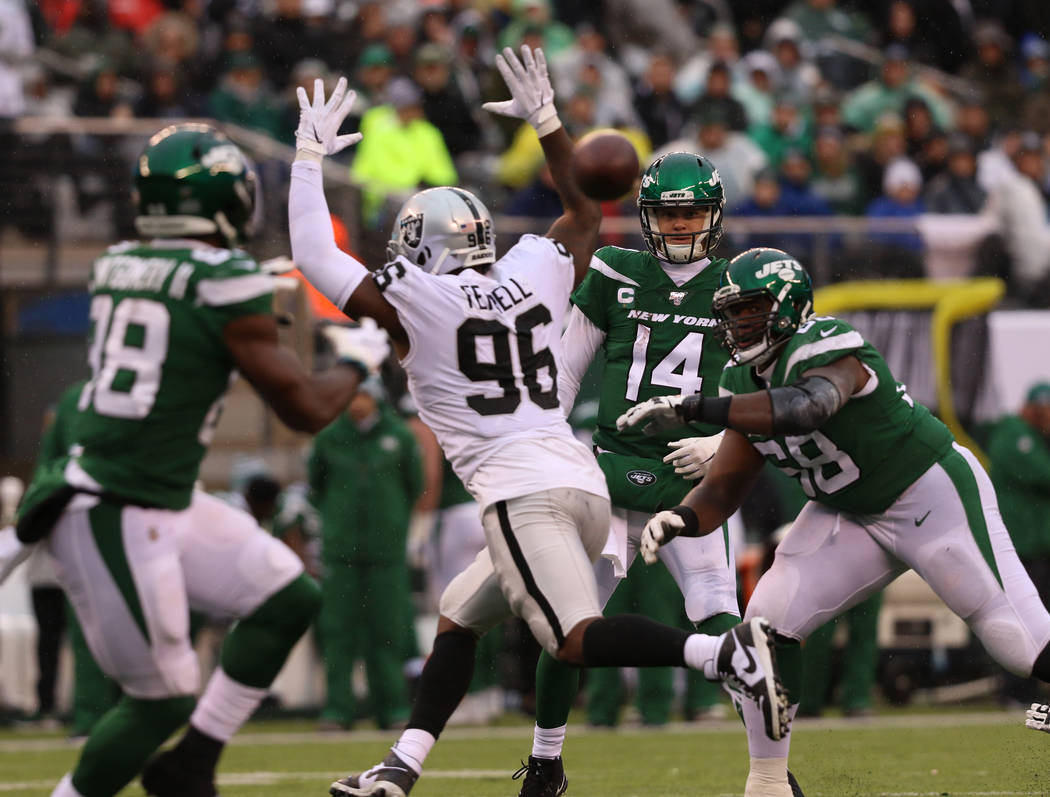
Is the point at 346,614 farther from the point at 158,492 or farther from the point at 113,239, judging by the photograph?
the point at 158,492

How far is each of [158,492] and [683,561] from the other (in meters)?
2.04

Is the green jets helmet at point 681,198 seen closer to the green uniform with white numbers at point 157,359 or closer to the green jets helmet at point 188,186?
the green jets helmet at point 188,186

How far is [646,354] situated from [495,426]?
104 cm

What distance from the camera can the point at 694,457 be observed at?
19.7 feet

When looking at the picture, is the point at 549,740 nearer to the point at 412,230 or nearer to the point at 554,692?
the point at 554,692

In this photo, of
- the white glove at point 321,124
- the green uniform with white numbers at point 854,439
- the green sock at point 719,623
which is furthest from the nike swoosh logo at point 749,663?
the white glove at point 321,124

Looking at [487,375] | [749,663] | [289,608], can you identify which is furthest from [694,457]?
[289,608]

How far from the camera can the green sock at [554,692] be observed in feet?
19.8

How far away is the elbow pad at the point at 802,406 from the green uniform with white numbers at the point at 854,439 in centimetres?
15

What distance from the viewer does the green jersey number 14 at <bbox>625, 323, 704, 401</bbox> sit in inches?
245

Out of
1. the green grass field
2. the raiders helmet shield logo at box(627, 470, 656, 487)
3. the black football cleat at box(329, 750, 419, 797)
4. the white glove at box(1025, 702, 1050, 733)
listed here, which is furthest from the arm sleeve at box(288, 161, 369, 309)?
the white glove at box(1025, 702, 1050, 733)

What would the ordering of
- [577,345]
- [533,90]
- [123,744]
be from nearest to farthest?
[123,744]
[533,90]
[577,345]

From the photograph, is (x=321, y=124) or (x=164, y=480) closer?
(x=164, y=480)

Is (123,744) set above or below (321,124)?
below
